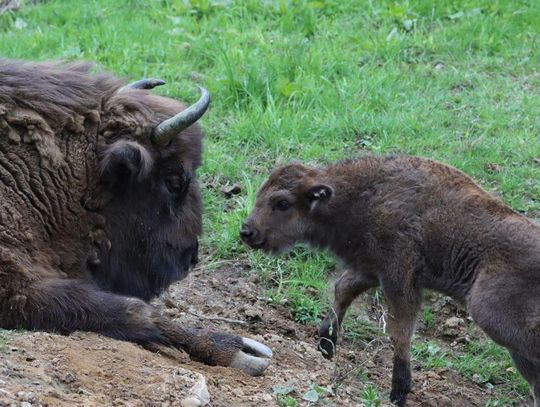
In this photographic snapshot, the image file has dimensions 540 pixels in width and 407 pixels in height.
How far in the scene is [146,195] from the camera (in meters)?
6.76

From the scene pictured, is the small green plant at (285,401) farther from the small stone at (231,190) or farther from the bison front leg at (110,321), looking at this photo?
the small stone at (231,190)

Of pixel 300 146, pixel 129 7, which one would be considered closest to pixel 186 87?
pixel 300 146

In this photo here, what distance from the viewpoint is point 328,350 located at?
23.1 ft

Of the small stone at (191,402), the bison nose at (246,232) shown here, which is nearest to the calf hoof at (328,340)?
the bison nose at (246,232)

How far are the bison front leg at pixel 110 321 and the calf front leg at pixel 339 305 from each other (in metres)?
0.84

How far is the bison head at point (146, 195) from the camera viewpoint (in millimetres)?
6637

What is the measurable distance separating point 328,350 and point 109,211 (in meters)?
1.70

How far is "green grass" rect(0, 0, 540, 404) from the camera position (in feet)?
29.5

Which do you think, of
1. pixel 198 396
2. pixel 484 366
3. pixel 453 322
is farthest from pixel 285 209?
pixel 198 396

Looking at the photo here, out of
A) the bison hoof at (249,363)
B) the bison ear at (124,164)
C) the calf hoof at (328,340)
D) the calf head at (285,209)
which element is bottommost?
the calf hoof at (328,340)

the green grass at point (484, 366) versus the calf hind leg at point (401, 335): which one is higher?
the calf hind leg at point (401, 335)

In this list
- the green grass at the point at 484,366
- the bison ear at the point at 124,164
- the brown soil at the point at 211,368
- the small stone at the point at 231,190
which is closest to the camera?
the brown soil at the point at 211,368

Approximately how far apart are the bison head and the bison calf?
469 mm

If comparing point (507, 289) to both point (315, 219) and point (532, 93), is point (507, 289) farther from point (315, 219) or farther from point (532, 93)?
point (532, 93)
